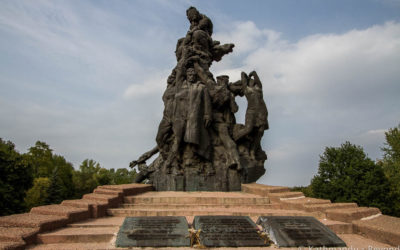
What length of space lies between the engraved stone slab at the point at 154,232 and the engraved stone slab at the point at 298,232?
4.68 ft

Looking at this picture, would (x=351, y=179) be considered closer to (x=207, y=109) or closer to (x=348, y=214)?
(x=207, y=109)

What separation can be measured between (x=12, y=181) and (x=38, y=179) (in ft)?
30.9

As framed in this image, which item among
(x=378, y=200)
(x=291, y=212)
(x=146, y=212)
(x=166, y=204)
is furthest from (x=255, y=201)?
(x=378, y=200)

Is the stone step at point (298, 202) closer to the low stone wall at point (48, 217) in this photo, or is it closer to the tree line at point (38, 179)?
the low stone wall at point (48, 217)

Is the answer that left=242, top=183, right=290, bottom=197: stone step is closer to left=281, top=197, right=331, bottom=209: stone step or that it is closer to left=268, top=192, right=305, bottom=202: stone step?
left=268, top=192, right=305, bottom=202: stone step

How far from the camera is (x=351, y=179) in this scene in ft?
53.9

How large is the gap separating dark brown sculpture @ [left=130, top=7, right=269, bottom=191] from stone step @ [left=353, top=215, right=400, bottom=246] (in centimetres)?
451

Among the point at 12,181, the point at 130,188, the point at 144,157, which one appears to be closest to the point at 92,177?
the point at 12,181

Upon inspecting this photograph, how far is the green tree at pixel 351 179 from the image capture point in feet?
51.6

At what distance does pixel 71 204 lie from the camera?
269 inches

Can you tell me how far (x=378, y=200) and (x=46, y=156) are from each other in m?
30.8

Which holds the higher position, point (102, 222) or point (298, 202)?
point (298, 202)

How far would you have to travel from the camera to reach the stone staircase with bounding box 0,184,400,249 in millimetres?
4891

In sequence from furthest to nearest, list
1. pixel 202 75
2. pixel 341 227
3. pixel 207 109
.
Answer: pixel 202 75 < pixel 207 109 < pixel 341 227
